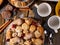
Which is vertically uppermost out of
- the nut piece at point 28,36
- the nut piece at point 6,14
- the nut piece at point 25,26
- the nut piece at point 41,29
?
the nut piece at point 6,14

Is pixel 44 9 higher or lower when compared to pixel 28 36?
higher

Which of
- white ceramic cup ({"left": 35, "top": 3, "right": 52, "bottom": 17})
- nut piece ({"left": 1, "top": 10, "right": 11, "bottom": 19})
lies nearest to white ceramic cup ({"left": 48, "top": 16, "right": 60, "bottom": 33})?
white ceramic cup ({"left": 35, "top": 3, "right": 52, "bottom": 17})

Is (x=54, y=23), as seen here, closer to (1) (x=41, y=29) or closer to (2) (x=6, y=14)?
(1) (x=41, y=29)

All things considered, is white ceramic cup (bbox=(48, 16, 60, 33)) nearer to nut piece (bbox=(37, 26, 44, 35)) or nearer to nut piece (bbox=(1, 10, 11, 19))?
nut piece (bbox=(37, 26, 44, 35))

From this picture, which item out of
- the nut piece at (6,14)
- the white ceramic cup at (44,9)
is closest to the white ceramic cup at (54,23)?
the white ceramic cup at (44,9)

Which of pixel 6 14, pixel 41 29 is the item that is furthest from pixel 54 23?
pixel 6 14

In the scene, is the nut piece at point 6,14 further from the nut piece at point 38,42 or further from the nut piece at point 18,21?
the nut piece at point 38,42
